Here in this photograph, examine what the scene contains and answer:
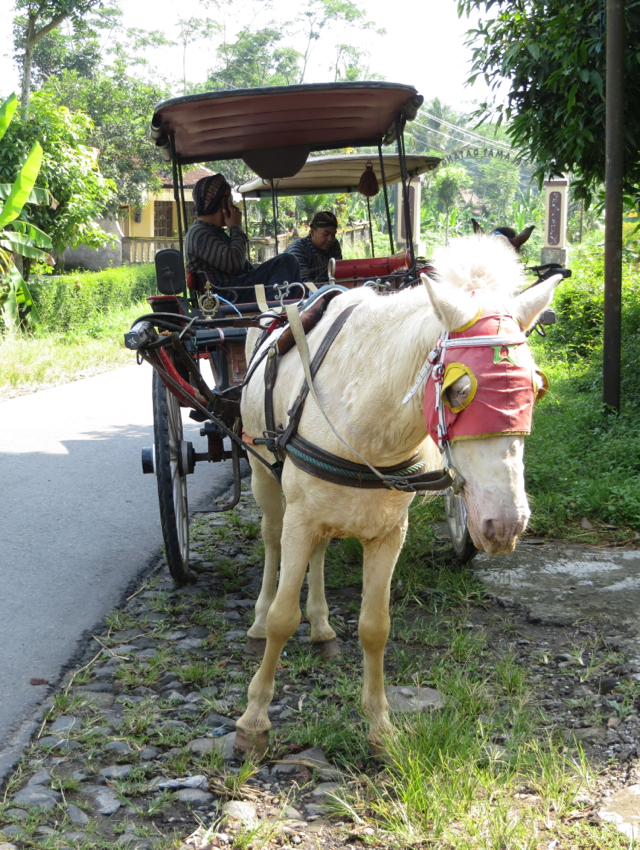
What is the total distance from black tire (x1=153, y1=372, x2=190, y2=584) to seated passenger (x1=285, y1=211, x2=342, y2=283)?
1.87 metres

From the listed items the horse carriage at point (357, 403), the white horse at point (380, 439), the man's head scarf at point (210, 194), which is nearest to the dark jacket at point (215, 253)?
the man's head scarf at point (210, 194)

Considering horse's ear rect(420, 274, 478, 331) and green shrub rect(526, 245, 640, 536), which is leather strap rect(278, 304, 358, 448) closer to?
horse's ear rect(420, 274, 478, 331)

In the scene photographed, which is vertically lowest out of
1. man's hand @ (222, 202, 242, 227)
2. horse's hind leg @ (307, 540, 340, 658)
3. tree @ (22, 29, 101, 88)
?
horse's hind leg @ (307, 540, 340, 658)

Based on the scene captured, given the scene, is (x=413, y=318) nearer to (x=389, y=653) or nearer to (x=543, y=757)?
(x=543, y=757)

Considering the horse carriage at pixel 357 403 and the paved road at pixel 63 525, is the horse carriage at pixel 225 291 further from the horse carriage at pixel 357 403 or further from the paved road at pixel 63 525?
the paved road at pixel 63 525

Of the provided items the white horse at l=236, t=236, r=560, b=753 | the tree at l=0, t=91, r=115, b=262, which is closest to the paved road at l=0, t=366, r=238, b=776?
the white horse at l=236, t=236, r=560, b=753

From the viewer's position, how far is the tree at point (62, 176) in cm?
1409

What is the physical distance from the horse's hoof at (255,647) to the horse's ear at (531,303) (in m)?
2.23

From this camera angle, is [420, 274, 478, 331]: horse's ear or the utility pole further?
the utility pole

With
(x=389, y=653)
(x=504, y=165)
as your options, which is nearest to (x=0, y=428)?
(x=389, y=653)

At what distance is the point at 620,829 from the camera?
→ 241cm

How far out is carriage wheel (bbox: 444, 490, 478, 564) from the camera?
431 centimetres

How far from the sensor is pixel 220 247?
5.14 metres

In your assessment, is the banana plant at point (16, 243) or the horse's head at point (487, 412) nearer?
the horse's head at point (487, 412)
